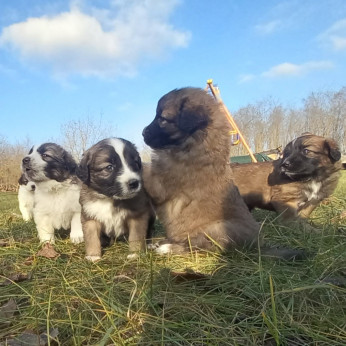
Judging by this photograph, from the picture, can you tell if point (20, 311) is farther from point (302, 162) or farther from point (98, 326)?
point (302, 162)

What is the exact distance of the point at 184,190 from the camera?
3.46 meters

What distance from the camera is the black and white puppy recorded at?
4.16 meters

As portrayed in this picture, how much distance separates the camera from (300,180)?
5.73m

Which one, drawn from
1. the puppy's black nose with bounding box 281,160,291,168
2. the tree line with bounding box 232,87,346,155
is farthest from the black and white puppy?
the tree line with bounding box 232,87,346,155

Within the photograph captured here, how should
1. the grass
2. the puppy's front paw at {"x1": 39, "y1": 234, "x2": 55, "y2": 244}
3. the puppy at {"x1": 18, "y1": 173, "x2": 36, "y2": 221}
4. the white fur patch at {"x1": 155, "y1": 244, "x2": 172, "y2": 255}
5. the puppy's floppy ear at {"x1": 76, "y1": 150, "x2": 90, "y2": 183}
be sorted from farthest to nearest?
the puppy at {"x1": 18, "y1": 173, "x2": 36, "y2": 221} → the puppy's front paw at {"x1": 39, "y1": 234, "x2": 55, "y2": 244} → the puppy's floppy ear at {"x1": 76, "y1": 150, "x2": 90, "y2": 183} → the white fur patch at {"x1": 155, "y1": 244, "x2": 172, "y2": 255} → the grass

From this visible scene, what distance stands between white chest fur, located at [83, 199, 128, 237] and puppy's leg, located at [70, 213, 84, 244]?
1.95ft

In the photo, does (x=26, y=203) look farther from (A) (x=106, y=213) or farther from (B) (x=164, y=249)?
(B) (x=164, y=249)

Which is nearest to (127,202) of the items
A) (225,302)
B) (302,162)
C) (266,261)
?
(266,261)

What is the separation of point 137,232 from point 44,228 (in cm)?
132

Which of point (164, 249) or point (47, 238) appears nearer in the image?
point (164, 249)

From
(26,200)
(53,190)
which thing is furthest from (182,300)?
(26,200)

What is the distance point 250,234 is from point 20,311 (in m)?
2.10

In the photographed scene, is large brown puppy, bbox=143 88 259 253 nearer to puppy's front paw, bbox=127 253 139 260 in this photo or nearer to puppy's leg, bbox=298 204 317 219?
puppy's front paw, bbox=127 253 139 260

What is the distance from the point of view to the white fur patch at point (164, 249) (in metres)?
3.28
